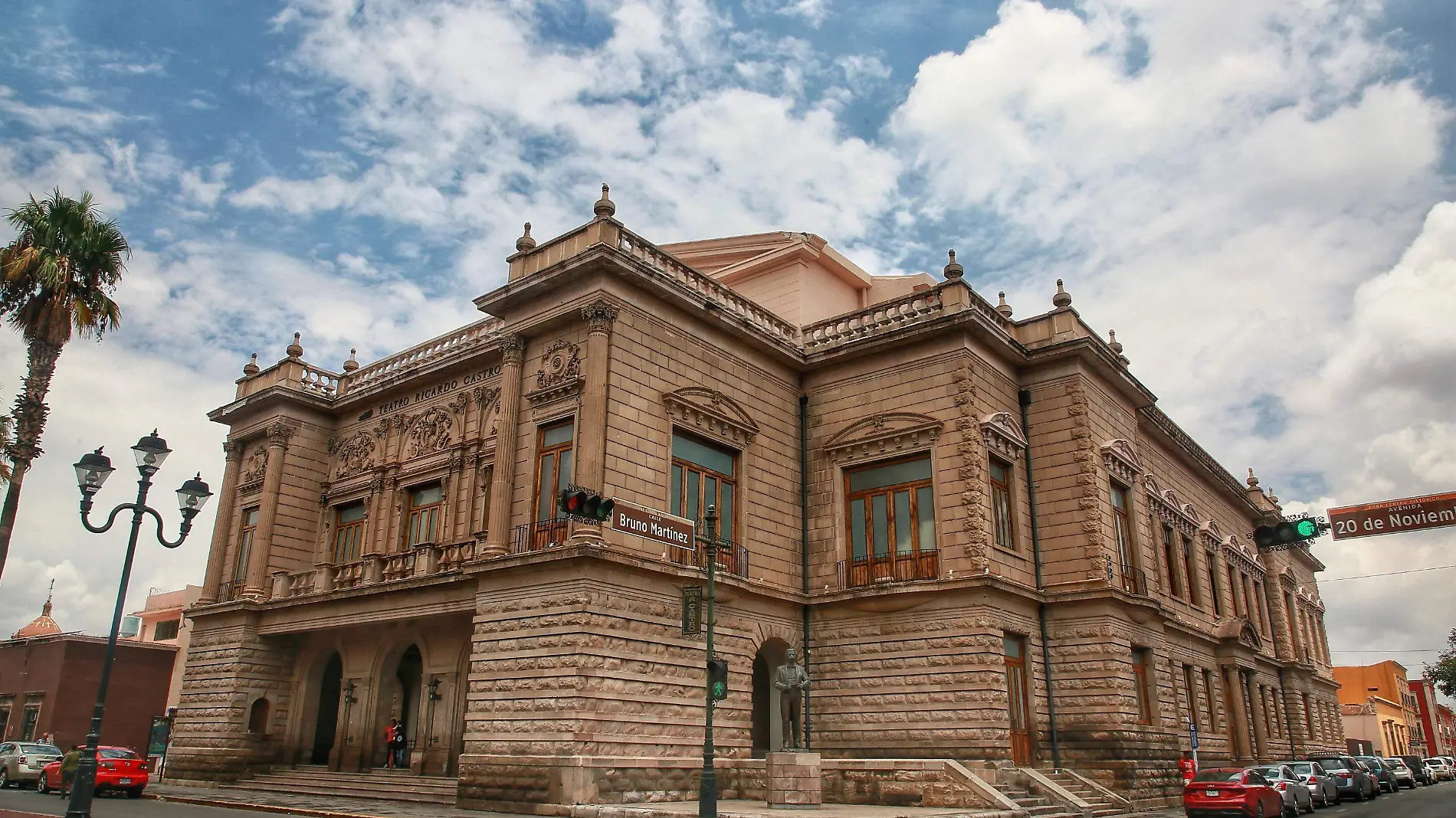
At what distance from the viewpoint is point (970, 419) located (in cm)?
2295

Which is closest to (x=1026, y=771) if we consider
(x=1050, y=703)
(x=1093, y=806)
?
(x=1093, y=806)

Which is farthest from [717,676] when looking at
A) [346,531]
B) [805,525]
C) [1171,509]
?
A: [1171,509]

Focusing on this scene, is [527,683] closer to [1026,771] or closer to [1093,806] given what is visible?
[1026,771]

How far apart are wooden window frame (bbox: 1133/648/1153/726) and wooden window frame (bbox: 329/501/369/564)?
20.4 metres

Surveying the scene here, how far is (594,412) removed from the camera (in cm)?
2034

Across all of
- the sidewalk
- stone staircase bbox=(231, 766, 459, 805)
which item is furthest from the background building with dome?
the sidewalk

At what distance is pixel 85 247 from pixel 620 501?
49.6ft

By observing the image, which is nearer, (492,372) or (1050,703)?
(1050,703)

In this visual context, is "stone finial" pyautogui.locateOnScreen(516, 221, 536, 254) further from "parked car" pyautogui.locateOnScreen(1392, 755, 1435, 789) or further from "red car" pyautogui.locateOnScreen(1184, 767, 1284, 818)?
"parked car" pyautogui.locateOnScreen(1392, 755, 1435, 789)

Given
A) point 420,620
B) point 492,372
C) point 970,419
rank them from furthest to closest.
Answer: point 492,372 < point 420,620 < point 970,419

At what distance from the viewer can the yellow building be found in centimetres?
Answer: 7250

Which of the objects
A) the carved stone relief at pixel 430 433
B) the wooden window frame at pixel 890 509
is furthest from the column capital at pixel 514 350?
the wooden window frame at pixel 890 509

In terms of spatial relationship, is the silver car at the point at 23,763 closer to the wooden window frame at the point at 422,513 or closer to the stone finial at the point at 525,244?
the wooden window frame at the point at 422,513

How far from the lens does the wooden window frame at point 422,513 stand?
87.6 feet
